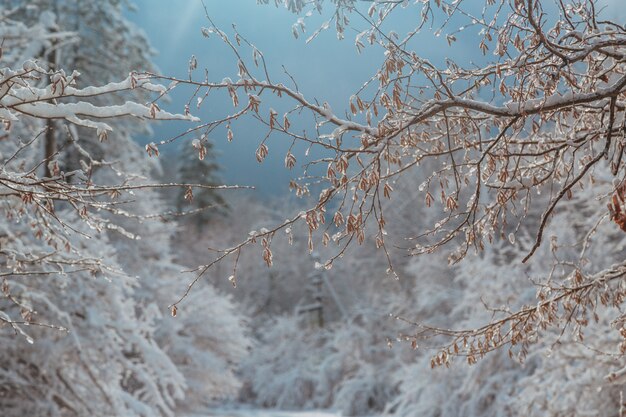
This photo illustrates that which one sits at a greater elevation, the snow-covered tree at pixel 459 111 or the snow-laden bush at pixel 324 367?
the snow-laden bush at pixel 324 367

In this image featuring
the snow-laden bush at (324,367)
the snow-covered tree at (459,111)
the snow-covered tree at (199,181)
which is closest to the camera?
the snow-covered tree at (459,111)

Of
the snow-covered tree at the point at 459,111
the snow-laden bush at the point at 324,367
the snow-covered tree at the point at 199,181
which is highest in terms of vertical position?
the snow-covered tree at the point at 199,181

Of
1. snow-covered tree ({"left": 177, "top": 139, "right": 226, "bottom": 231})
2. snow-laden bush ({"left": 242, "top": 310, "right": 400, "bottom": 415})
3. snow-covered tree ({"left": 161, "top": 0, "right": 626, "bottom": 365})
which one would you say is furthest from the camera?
snow-covered tree ({"left": 177, "top": 139, "right": 226, "bottom": 231})

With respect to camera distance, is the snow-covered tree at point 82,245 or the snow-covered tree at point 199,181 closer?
the snow-covered tree at point 82,245

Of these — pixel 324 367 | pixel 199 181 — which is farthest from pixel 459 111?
pixel 199 181

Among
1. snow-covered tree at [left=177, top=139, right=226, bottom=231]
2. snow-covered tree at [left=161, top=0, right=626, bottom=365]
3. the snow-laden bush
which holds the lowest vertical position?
snow-covered tree at [left=161, top=0, right=626, bottom=365]

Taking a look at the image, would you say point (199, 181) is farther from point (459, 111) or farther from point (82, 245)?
point (459, 111)

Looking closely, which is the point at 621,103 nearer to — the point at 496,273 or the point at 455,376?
the point at 496,273

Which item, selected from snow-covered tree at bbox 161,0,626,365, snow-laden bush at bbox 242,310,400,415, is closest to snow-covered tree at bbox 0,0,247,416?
snow-covered tree at bbox 161,0,626,365

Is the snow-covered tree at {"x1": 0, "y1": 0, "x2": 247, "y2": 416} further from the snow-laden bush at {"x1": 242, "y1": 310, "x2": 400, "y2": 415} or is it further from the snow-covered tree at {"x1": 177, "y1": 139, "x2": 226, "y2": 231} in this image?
the snow-covered tree at {"x1": 177, "y1": 139, "x2": 226, "y2": 231}

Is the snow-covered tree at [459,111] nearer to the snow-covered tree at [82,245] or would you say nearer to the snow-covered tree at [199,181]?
the snow-covered tree at [82,245]

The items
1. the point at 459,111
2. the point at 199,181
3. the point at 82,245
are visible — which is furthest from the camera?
the point at 199,181

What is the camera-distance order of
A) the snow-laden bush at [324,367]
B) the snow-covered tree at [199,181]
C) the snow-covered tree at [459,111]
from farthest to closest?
1. the snow-covered tree at [199,181]
2. the snow-laden bush at [324,367]
3. the snow-covered tree at [459,111]

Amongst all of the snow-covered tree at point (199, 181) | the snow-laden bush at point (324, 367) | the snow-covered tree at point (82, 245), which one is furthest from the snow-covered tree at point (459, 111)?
the snow-covered tree at point (199, 181)
